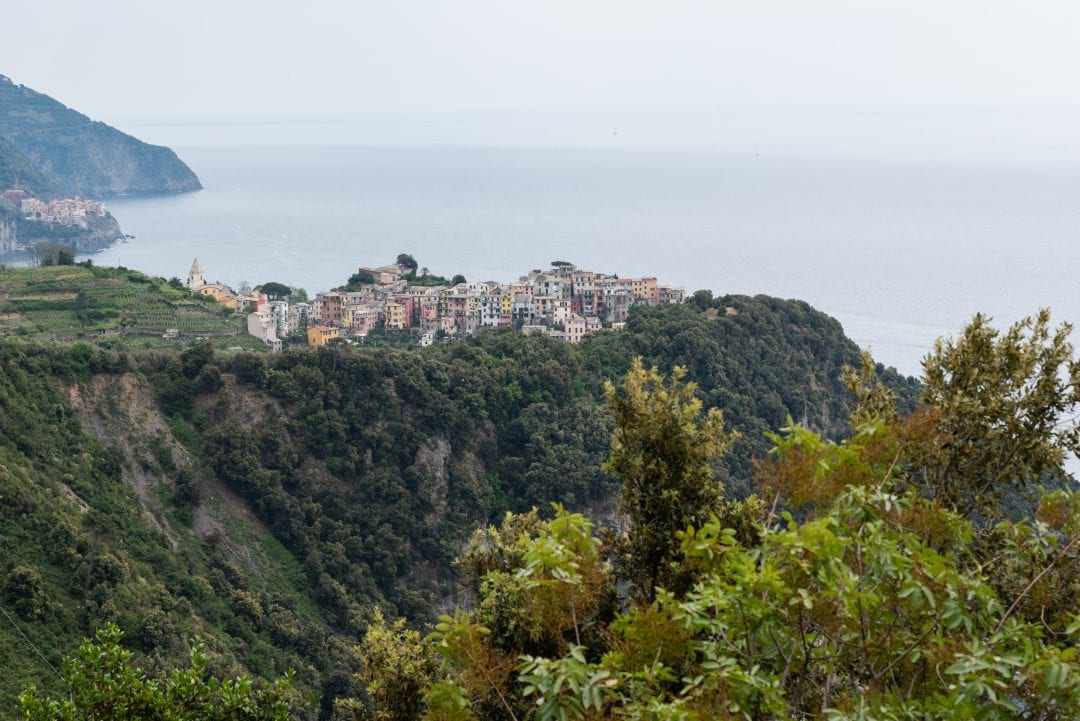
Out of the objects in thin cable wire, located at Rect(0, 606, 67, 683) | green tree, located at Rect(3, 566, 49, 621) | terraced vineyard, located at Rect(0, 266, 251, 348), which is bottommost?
thin cable wire, located at Rect(0, 606, 67, 683)

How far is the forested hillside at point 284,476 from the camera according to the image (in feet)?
57.0

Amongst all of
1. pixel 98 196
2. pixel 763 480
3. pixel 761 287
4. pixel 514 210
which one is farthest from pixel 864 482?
pixel 98 196

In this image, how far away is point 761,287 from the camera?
202ft

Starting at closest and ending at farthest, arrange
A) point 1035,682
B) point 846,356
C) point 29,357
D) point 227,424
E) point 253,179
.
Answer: point 1035,682
point 29,357
point 227,424
point 846,356
point 253,179

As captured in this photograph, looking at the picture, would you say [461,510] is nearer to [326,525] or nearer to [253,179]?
[326,525]

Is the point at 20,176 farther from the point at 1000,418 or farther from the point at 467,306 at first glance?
the point at 1000,418

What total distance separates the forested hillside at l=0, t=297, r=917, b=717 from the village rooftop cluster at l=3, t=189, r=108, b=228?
2839 inches

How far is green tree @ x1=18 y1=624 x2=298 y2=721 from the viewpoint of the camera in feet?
21.4

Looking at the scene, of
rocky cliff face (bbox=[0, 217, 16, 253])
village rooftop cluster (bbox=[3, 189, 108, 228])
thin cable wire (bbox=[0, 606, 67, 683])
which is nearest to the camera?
thin cable wire (bbox=[0, 606, 67, 683])

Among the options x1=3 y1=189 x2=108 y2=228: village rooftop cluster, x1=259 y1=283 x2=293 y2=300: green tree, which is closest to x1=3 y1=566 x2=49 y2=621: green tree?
x1=259 y1=283 x2=293 y2=300: green tree

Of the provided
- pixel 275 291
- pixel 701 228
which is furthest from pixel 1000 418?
pixel 701 228

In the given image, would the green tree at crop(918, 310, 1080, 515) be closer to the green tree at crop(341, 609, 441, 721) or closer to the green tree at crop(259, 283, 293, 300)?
the green tree at crop(341, 609, 441, 721)

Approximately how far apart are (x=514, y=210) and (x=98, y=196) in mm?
54610

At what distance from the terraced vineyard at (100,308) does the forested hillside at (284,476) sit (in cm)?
826
